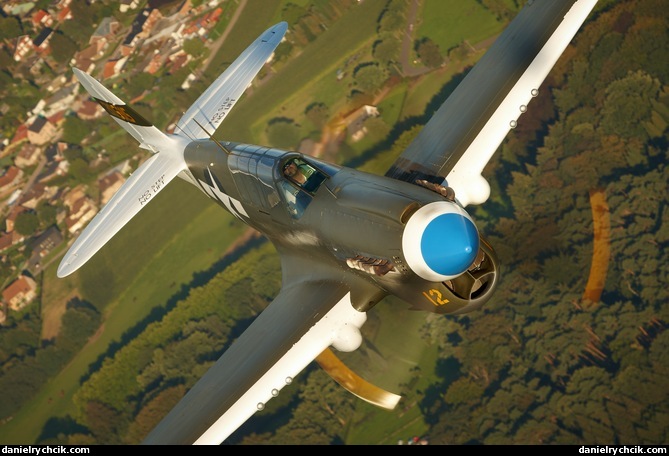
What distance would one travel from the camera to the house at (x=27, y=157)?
50562mm

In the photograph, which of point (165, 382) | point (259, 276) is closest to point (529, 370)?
point (259, 276)

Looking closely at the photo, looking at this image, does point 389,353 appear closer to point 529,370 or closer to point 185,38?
point 529,370

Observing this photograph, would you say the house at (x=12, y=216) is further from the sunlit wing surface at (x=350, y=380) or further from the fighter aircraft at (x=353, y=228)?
the sunlit wing surface at (x=350, y=380)

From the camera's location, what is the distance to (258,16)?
1661 inches

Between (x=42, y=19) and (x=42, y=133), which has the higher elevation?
(x=42, y=19)

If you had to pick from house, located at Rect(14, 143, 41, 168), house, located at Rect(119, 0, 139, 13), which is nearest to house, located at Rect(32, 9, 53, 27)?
house, located at Rect(119, 0, 139, 13)

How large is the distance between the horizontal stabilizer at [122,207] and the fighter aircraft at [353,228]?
6 centimetres

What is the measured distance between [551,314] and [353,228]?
1598cm

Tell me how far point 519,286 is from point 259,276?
13235mm

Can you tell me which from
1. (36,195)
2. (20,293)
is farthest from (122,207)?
(36,195)

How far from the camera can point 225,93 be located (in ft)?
74.9

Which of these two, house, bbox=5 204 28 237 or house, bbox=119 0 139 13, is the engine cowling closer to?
house, bbox=5 204 28 237

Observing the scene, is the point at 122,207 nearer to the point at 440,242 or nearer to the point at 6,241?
the point at 440,242

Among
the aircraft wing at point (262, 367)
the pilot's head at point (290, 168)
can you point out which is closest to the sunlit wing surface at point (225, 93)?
the pilot's head at point (290, 168)
